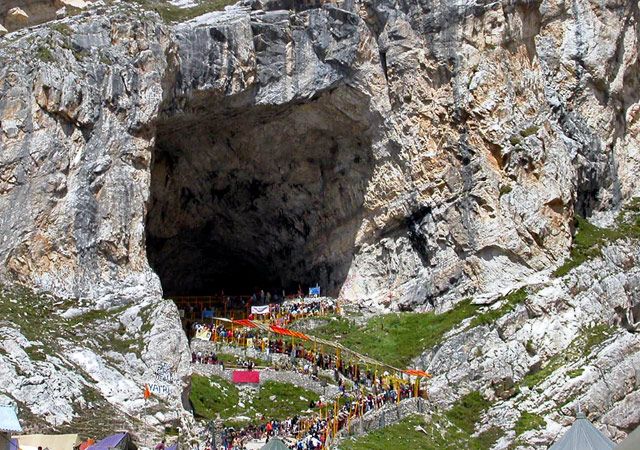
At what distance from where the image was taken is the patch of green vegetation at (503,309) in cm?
4562

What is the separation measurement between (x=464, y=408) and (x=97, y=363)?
1362 cm

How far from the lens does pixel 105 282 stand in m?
44.1

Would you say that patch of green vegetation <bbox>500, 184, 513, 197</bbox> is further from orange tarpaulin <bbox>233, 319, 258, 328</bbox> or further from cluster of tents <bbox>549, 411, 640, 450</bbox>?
cluster of tents <bbox>549, 411, 640, 450</bbox>

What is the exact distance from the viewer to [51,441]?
3347 cm

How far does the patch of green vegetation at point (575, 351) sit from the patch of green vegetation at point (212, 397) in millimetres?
11136

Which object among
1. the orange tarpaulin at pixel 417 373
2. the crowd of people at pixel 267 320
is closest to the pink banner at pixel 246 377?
the crowd of people at pixel 267 320

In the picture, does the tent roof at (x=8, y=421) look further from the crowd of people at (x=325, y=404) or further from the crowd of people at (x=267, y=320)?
the crowd of people at (x=267, y=320)

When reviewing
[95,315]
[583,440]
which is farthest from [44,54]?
[583,440]

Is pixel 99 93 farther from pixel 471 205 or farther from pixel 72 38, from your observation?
pixel 471 205

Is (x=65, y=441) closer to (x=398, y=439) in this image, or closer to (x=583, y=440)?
(x=398, y=439)

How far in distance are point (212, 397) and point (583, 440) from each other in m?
19.3

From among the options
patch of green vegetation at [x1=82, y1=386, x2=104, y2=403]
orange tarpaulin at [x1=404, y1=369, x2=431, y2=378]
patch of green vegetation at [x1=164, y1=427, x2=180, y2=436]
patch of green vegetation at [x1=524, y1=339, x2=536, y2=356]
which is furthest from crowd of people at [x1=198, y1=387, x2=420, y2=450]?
patch of green vegetation at [x1=524, y1=339, x2=536, y2=356]

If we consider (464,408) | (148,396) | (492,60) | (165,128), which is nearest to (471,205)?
(492,60)

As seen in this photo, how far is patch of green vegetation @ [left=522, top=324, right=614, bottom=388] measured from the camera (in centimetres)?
4306
